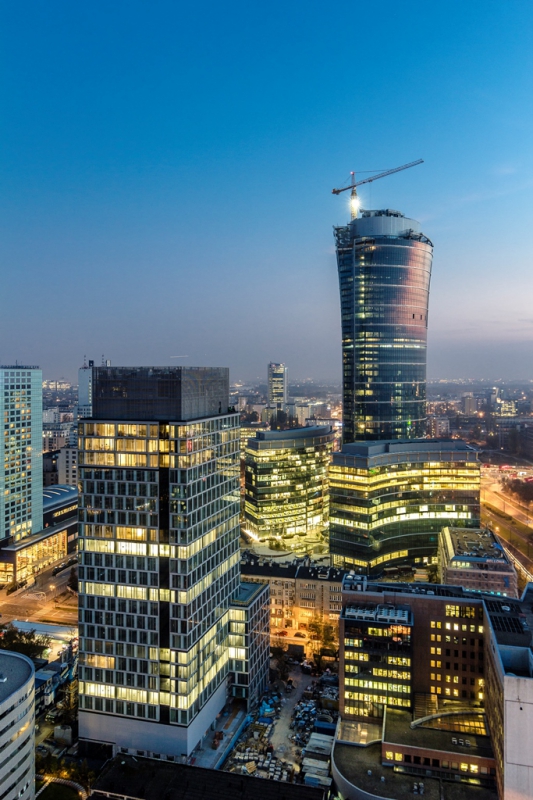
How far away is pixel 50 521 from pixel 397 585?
9427 cm

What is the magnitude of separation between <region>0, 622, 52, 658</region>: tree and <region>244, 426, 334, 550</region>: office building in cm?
6879

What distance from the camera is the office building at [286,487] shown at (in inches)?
5955

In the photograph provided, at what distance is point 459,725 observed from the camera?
63781 millimetres

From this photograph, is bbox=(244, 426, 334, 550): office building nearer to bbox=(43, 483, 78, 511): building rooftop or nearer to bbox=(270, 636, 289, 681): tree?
bbox=(43, 483, 78, 511): building rooftop

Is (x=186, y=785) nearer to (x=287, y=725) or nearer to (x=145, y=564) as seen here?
(x=287, y=725)

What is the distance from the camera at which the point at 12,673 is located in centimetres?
5359

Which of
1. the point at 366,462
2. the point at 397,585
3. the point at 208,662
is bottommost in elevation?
the point at 208,662

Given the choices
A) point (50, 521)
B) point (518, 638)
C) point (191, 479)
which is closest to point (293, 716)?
point (518, 638)

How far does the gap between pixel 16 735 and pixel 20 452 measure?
3416 inches

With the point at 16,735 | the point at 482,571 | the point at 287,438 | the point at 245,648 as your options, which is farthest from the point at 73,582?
the point at 482,571

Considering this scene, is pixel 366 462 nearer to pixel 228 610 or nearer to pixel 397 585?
pixel 397 585

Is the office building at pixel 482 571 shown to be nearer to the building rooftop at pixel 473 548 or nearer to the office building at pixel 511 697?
the building rooftop at pixel 473 548

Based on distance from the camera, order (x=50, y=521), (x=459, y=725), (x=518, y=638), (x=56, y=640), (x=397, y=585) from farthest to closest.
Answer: (x=50, y=521)
(x=56, y=640)
(x=397, y=585)
(x=459, y=725)
(x=518, y=638)

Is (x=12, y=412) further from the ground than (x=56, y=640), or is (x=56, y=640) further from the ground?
(x=12, y=412)
